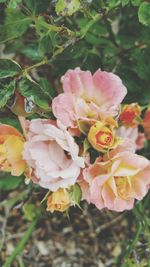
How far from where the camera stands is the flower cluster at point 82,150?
988 mm

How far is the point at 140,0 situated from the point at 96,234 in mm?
713

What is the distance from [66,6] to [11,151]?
26 centimetres

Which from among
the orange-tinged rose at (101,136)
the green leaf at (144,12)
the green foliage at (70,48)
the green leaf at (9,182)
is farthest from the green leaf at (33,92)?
the green leaf at (9,182)

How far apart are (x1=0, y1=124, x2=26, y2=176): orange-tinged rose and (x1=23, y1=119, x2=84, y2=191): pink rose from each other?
3 cm

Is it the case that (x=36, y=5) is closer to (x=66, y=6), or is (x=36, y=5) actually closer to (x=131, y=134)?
(x=66, y=6)

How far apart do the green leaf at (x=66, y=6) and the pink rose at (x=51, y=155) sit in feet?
0.60

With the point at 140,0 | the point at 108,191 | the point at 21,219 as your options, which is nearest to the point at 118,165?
the point at 108,191

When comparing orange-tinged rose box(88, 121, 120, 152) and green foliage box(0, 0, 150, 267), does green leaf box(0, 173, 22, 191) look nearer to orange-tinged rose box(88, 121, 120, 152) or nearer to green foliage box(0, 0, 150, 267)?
green foliage box(0, 0, 150, 267)

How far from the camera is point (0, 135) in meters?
1.05

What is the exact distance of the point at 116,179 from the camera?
3.43ft

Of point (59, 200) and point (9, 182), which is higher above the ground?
point (59, 200)

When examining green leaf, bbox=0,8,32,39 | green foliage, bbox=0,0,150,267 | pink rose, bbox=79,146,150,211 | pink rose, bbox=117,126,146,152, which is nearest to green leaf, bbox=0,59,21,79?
green foliage, bbox=0,0,150,267

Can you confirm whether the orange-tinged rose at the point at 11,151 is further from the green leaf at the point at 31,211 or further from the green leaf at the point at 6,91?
the green leaf at the point at 31,211

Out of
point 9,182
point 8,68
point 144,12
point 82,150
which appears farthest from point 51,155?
point 9,182
